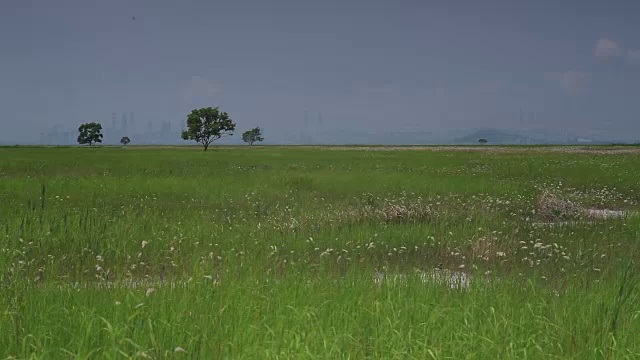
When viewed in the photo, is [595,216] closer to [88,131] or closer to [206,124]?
[206,124]

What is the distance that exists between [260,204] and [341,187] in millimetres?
6147

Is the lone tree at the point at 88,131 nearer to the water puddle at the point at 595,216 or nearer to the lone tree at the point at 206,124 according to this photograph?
the lone tree at the point at 206,124

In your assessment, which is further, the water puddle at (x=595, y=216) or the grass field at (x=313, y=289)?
the water puddle at (x=595, y=216)

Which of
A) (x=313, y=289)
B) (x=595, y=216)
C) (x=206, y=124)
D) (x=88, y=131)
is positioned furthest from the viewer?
(x=88, y=131)

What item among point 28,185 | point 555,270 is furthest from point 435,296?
point 28,185

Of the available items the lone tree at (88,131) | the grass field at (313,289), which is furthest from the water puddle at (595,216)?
the lone tree at (88,131)

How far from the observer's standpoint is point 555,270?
9.05 m

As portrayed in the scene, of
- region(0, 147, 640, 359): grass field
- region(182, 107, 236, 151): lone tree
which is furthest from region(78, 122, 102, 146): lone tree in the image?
region(0, 147, 640, 359): grass field

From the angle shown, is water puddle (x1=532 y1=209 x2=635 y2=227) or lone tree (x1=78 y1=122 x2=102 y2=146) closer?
water puddle (x1=532 y1=209 x2=635 y2=227)

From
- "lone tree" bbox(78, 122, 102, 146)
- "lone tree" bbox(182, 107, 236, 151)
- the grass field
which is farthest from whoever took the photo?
"lone tree" bbox(78, 122, 102, 146)

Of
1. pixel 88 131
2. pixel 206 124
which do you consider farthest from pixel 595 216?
pixel 88 131

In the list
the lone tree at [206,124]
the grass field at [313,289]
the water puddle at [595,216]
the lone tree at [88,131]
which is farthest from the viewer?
the lone tree at [88,131]

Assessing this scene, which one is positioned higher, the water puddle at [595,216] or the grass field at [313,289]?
the grass field at [313,289]

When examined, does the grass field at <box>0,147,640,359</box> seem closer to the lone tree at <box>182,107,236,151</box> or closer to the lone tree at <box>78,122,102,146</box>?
the lone tree at <box>182,107,236,151</box>
